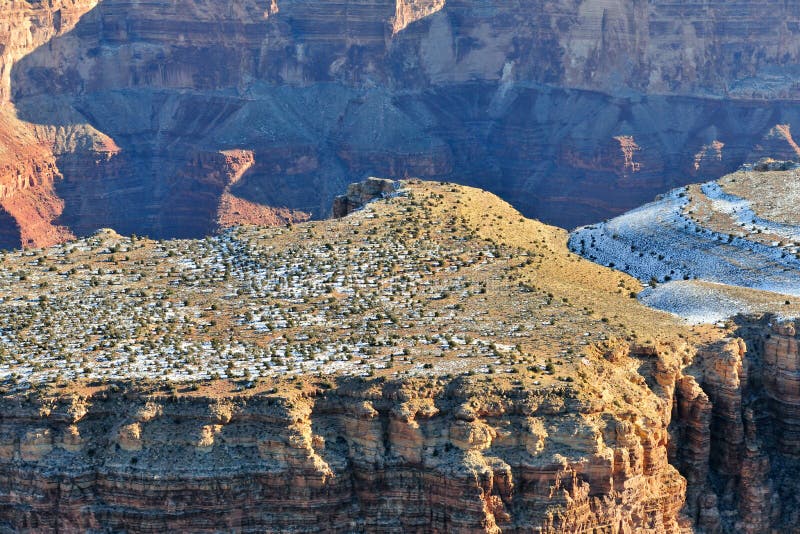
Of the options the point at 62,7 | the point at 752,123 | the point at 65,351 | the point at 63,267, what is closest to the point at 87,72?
the point at 62,7

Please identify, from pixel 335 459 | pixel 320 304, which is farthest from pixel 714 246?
pixel 335 459

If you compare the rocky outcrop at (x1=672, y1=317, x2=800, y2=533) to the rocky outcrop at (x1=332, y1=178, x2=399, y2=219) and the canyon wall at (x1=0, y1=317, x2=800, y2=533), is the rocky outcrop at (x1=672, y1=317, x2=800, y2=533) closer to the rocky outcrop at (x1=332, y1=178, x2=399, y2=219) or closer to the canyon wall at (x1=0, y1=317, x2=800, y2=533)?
the canyon wall at (x1=0, y1=317, x2=800, y2=533)

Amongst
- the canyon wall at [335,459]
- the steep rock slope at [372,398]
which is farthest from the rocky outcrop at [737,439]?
the canyon wall at [335,459]

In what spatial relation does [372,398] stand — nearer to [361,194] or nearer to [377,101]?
[361,194]

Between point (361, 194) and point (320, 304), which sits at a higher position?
point (361, 194)

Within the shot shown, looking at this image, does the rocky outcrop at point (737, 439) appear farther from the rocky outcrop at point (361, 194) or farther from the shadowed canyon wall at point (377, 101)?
the shadowed canyon wall at point (377, 101)

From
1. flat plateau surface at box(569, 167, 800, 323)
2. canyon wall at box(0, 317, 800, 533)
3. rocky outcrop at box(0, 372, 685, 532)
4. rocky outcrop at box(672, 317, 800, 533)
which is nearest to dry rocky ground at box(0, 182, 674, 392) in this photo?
canyon wall at box(0, 317, 800, 533)

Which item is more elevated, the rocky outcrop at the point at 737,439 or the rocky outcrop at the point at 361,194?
the rocky outcrop at the point at 361,194

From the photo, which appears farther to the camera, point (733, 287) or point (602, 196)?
point (602, 196)

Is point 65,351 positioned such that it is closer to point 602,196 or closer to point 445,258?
point 445,258
